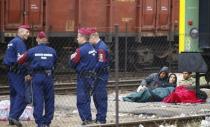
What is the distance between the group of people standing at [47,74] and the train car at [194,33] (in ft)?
10.6

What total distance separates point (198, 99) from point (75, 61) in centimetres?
448

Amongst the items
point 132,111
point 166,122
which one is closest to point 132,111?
point 132,111

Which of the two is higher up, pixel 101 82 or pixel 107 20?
pixel 107 20

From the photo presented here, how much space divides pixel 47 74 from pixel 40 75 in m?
0.12

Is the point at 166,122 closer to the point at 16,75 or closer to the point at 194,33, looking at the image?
the point at 16,75

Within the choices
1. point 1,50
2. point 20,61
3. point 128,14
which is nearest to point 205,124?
point 20,61

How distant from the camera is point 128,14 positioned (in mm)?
23469

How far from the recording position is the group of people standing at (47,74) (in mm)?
10344

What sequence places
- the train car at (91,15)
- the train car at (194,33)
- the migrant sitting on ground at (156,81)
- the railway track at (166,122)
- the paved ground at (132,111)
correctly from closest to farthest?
the railway track at (166,122) → the paved ground at (132,111) → the train car at (194,33) → the migrant sitting on ground at (156,81) → the train car at (91,15)

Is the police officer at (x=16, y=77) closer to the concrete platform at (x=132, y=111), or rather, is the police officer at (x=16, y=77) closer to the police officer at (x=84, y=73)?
the concrete platform at (x=132, y=111)

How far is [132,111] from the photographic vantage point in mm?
12625

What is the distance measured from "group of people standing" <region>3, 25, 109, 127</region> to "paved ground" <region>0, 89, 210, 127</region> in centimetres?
47

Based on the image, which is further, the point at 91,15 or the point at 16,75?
the point at 91,15

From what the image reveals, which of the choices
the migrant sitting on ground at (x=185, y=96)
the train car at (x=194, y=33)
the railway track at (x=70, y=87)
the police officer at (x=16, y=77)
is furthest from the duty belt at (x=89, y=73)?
the railway track at (x=70, y=87)
